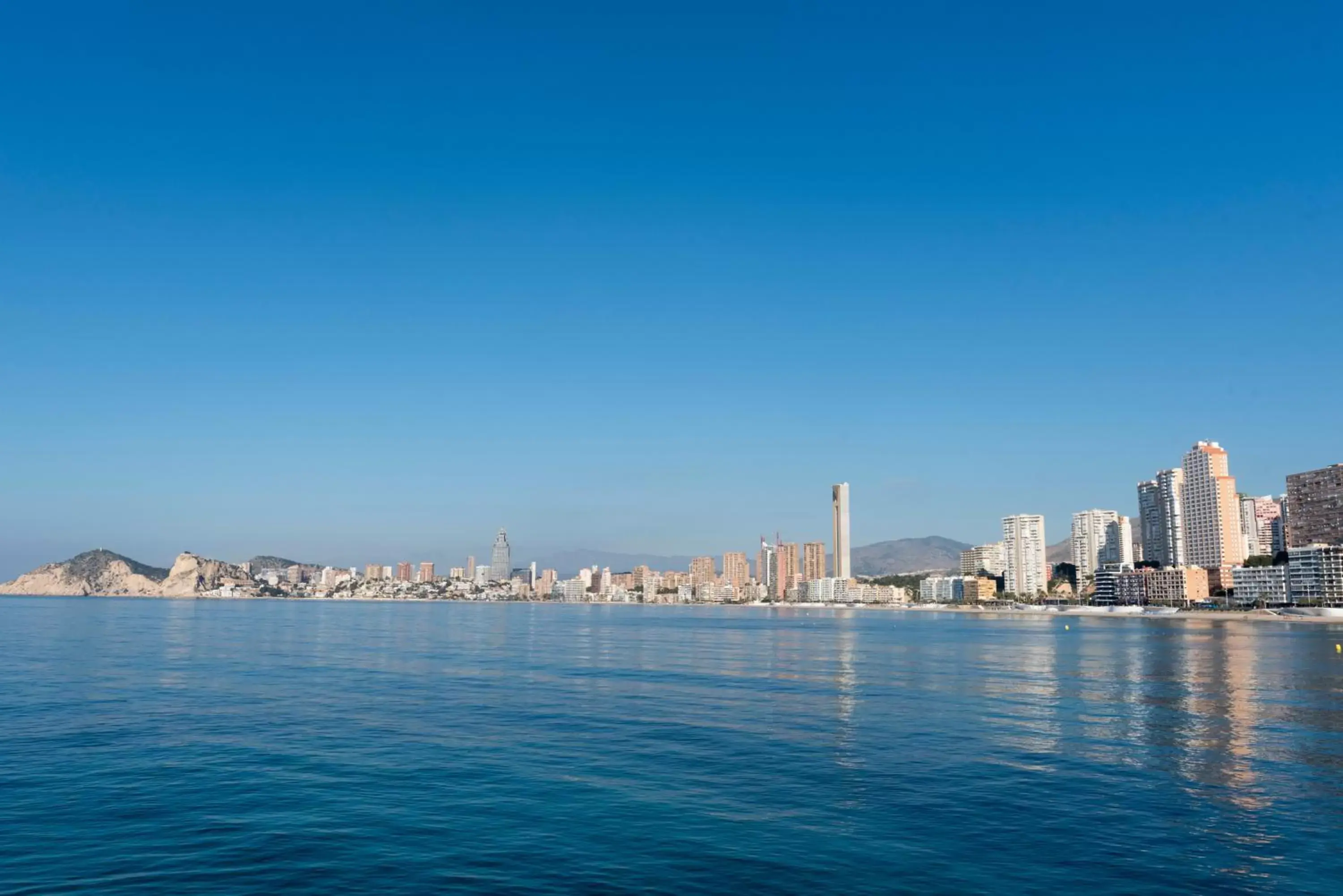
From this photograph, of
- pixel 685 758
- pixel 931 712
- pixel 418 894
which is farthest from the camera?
pixel 931 712

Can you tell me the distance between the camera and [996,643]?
115 meters

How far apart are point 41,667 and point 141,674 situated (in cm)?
1034

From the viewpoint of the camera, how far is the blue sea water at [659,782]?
20.3 metres

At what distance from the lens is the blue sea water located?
2030 centimetres

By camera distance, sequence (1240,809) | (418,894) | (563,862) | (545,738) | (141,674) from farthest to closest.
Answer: (141,674)
(545,738)
(1240,809)
(563,862)
(418,894)

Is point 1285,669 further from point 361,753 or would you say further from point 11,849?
point 11,849

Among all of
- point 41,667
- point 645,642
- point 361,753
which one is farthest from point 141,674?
point 645,642

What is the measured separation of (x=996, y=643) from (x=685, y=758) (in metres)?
94.3

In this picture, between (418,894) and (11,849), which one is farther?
(11,849)

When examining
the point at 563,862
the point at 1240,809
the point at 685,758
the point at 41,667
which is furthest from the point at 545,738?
the point at 41,667

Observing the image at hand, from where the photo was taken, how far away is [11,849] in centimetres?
2128

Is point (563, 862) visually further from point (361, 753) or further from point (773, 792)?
point (361, 753)

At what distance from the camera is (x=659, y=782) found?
28641mm

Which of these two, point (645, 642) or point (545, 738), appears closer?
point (545, 738)
